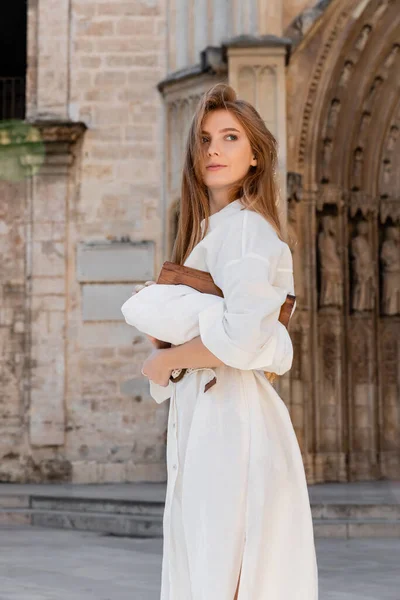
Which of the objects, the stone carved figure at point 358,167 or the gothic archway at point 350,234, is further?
the stone carved figure at point 358,167

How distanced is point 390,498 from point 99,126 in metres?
5.49

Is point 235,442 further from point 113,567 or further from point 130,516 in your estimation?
point 130,516

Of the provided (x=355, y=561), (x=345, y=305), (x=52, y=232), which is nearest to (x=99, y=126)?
(x=52, y=232)

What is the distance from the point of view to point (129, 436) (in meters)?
12.8

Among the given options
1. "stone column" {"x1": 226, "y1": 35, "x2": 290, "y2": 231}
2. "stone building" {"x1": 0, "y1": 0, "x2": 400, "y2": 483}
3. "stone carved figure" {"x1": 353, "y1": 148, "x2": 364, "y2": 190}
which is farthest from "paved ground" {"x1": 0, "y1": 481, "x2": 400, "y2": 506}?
"stone carved figure" {"x1": 353, "y1": 148, "x2": 364, "y2": 190}

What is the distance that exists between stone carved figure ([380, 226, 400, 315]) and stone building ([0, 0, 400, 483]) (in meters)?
0.02

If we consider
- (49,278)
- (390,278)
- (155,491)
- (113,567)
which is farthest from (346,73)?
(113,567)

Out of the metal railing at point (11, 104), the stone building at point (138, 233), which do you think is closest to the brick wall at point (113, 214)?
the stone building at point (138, 233)

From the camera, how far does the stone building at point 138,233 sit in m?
12.5

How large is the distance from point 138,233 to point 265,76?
2333 mm

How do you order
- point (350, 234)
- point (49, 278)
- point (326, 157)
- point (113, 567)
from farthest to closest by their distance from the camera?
point (350, 234), point (49, 278), point (326, 157), point (113, 567)

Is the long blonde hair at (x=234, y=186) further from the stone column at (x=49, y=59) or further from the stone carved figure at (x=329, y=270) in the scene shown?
the stone column at (x=49, y=59)

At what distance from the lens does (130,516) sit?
950cm

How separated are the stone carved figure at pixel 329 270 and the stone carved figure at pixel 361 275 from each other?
0.34 m
